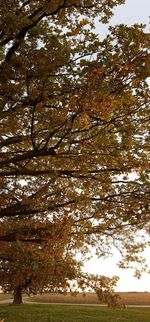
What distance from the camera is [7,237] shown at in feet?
55.0

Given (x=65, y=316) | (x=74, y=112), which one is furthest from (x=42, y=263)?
(x=65, y=316)

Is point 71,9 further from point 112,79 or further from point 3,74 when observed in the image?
point 112,79

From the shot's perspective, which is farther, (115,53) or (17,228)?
(17,228)

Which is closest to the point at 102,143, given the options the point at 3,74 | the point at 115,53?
the point at 115,53

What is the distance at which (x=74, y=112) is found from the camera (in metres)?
11.9

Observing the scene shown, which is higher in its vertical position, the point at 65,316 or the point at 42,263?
the point at 42,263

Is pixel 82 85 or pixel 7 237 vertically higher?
pixel 82 85

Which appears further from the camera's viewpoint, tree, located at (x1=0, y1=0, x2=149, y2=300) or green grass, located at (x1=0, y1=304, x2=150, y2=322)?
green grass, located at (x1=0, y1=304, x2=150, y2=322)

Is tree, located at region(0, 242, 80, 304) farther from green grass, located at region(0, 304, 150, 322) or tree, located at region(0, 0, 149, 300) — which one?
green grass, located at region(0, 304, 150, 322)

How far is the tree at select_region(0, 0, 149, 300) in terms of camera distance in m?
11.9

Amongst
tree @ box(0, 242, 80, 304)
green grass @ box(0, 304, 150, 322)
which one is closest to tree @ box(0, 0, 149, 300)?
tree @ box(0, 242, 80, 304)

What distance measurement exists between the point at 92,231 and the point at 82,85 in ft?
24.7

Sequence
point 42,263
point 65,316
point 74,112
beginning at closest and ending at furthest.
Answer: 1. point 74,112
2. point 42,263
3. point 65,316

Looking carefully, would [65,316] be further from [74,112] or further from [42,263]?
[74,112]
